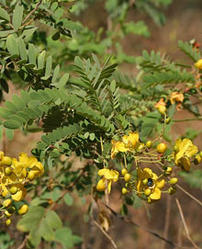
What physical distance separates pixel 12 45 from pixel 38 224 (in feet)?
1.60

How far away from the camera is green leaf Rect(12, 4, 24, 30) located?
39.6 inches

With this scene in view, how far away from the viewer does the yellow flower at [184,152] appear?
2.86 feet

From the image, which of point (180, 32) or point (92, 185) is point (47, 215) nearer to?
point (92, 185)

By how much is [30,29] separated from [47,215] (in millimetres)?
Result: 539

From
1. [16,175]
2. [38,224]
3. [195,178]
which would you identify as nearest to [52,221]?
[38,224]

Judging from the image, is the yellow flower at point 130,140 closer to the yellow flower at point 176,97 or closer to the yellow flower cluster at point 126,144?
the yellow flower cluster at point 126,144

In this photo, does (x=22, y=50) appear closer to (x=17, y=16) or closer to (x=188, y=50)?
(x=17, y=16)

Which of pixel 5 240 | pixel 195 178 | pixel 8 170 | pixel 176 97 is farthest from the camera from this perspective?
pixel 195 178

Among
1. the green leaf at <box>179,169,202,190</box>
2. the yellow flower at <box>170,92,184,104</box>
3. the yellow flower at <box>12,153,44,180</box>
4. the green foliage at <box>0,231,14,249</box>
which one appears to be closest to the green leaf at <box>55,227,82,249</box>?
the green foliage at <box>0,231,14,249</box>

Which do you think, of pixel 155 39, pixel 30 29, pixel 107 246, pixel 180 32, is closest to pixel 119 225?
pixel 107 246

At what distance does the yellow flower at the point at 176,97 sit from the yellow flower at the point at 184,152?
0.40 metres

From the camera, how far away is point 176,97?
1.27 m

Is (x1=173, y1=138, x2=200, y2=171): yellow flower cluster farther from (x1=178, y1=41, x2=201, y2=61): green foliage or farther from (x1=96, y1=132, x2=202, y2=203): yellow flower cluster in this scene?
(x1=178, y1=41, x2=201, y2=61): green foliage

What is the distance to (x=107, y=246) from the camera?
276 cm
